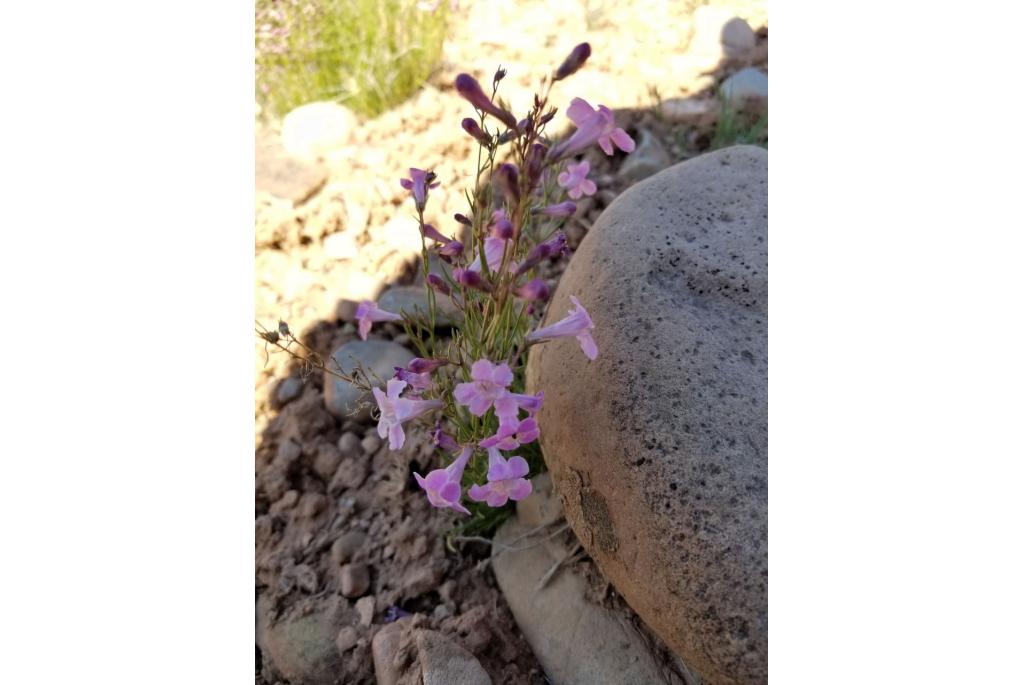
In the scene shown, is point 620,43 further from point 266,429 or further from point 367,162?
point 266,429

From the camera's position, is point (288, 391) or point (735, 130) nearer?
point (288, 391)

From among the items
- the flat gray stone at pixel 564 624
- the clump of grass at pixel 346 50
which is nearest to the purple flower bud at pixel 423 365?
the flat gray stone at pixel 564 624

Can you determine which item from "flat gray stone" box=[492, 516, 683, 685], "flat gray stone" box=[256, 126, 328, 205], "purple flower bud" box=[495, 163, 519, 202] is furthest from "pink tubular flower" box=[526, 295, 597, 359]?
"flat gray stone" box=[256, 126, 328, 205]

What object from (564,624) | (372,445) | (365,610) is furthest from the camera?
(372,445)

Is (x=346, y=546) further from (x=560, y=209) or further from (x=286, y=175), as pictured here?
(x=286, y=175)

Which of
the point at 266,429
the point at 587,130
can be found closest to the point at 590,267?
the point at 587,130

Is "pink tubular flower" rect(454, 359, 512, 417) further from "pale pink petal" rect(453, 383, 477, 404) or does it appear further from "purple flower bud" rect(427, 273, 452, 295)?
"purple flower bud" rect(427, 273, 452, 295)

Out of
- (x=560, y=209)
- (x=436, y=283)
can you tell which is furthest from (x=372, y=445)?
(x=560, y=209)
